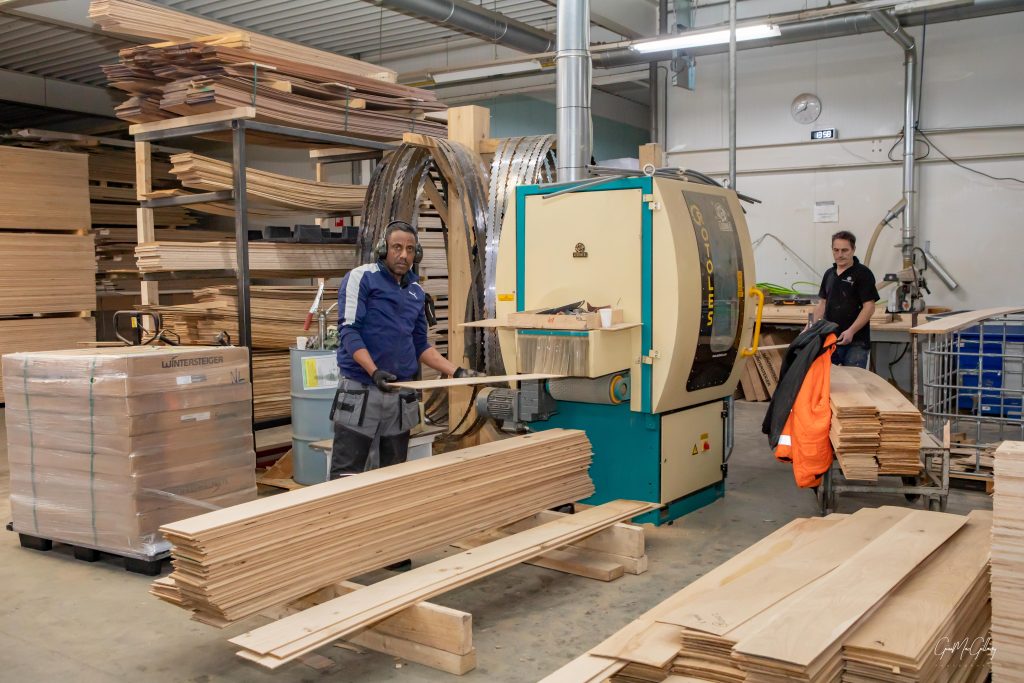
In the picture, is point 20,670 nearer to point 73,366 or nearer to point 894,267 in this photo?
point 73,366

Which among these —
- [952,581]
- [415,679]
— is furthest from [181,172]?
[952,581]

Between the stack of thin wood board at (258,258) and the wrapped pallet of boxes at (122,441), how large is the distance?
150 centimetres

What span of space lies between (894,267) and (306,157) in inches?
304

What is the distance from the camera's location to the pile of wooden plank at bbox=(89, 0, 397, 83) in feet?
19.6

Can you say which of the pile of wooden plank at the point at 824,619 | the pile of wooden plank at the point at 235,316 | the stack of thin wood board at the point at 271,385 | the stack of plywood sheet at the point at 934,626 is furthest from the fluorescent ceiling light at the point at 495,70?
the stack of plywood sheet at the point at 934,626

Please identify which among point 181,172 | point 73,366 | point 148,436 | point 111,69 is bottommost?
point 148,436

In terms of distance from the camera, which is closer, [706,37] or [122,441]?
[122,441]

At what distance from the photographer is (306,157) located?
41.2 feet

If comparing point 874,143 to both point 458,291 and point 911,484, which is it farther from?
point 458,291

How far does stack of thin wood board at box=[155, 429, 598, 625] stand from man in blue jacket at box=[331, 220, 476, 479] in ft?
1.69

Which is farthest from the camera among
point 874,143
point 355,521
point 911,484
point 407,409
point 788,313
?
point 874,143

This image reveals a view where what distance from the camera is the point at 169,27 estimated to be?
6293mm

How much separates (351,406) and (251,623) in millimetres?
1131

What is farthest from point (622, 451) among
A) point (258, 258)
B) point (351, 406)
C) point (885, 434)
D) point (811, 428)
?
point (258, 258)
